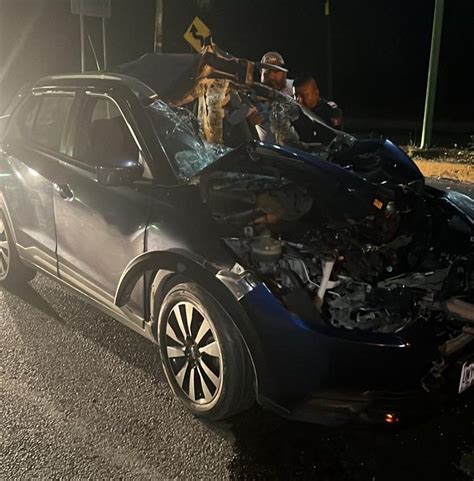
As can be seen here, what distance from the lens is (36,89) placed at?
4.47 meters

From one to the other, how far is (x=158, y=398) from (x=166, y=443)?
A: 1.35 ft

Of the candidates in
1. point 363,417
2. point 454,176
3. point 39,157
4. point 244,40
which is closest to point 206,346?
point 363,417

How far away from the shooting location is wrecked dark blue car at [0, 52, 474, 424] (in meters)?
2.60

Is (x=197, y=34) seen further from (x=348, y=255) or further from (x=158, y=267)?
(x=348, y=255)

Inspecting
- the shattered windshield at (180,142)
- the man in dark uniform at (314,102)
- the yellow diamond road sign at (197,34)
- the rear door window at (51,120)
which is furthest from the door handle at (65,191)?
the yellow diamond road sign at (197,34)

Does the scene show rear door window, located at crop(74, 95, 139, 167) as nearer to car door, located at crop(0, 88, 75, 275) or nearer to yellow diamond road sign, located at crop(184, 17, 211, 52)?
car door, located at crop(0, 88, 75, 275)

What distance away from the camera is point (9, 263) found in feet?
15.3

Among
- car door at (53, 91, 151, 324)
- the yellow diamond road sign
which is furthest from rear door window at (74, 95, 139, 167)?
the yellow diamond road sign

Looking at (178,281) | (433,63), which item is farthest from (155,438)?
(433,63)

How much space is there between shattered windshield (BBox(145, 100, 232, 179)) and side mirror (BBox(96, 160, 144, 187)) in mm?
231

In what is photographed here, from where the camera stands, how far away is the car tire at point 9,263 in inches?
180

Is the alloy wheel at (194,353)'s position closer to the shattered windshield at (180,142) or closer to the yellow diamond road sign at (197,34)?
the shattered windshield at (180,142)

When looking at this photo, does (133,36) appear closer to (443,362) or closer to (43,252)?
(43,252)

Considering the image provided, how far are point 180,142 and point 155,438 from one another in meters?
1.70
